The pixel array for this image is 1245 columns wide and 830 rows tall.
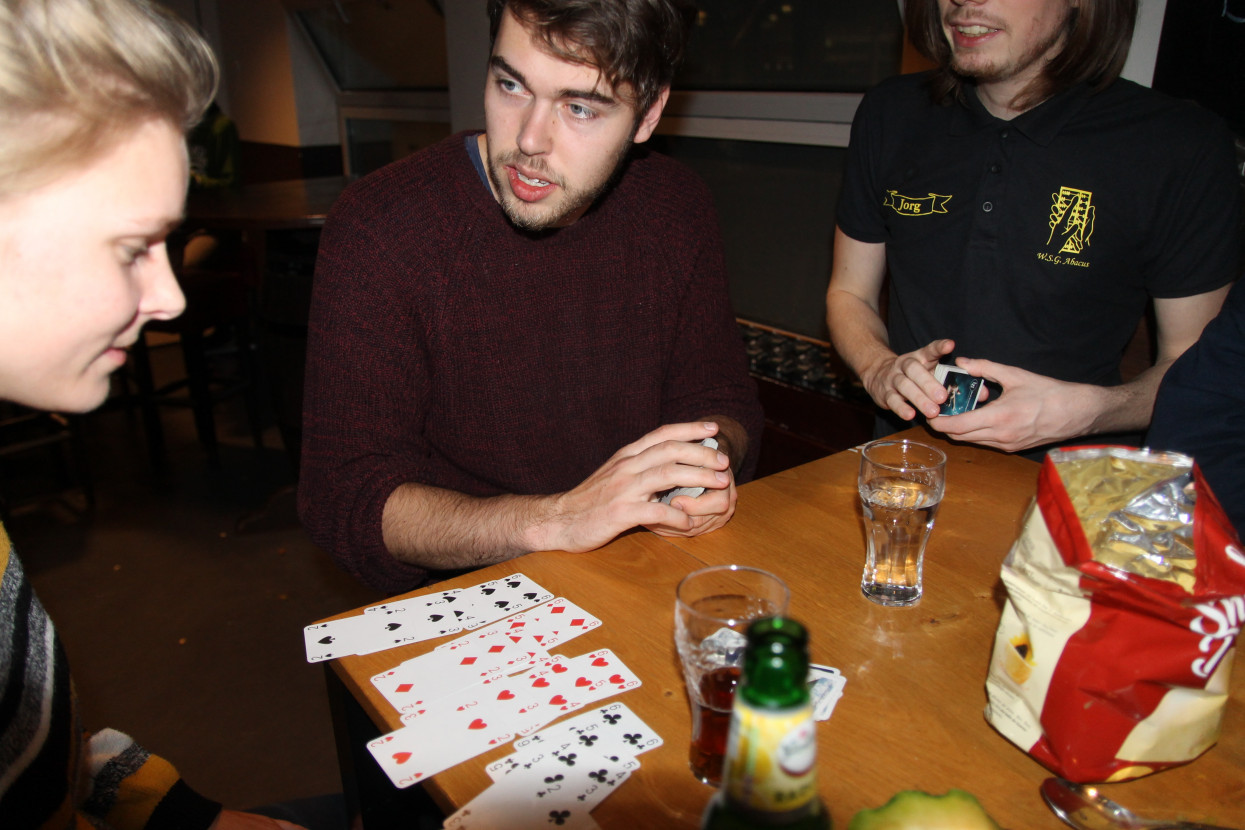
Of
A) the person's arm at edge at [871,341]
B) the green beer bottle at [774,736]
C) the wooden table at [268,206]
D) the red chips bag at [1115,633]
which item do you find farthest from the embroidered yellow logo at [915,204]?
the wooden table at [268,206]

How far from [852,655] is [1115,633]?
0.98 ft

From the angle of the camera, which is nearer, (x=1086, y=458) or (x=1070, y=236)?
(x=1086, y=458)

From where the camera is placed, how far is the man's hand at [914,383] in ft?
4.65

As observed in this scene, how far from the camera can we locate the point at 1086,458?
0.85 m

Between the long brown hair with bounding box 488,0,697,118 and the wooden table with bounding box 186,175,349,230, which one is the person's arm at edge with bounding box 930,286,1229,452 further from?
the wooden table with bounding box 186,175,349,230

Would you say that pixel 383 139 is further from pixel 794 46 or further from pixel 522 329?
pixel 522 329

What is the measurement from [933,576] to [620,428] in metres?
0.65

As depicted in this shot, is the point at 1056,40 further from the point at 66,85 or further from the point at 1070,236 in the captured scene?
the point at 66,85

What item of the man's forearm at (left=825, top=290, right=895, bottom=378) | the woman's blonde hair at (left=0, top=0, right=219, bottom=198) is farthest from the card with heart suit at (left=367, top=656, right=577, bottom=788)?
Result: the man's forearm at (left=825, top=290, right=895, bottom=378)

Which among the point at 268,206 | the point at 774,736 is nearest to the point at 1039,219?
the point at 774,736

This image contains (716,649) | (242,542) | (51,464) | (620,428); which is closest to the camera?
(716,649)

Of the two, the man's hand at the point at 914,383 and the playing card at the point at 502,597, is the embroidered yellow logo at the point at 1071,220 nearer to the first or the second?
the man's hand at the point at 914,383

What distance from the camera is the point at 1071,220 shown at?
1618mm

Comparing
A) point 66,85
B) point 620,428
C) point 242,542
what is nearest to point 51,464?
point 242,542
